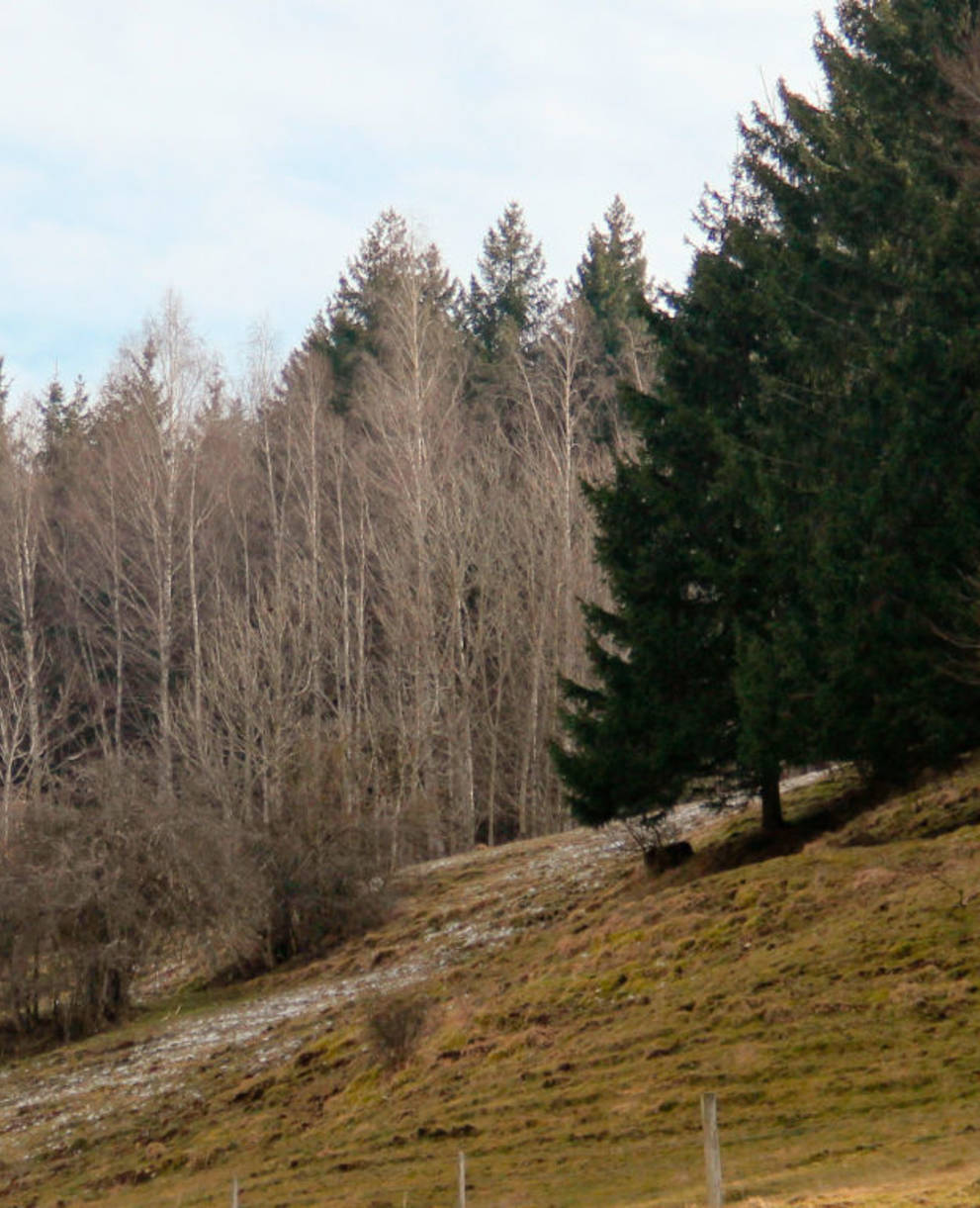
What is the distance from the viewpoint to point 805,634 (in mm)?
21281

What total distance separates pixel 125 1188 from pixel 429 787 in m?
29.9

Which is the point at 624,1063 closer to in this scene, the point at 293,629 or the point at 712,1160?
the point at 712,1160

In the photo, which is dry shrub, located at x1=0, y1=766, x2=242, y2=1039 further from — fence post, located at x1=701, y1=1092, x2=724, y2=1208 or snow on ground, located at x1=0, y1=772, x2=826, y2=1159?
fence post, located at x1=701, y1=1092, x2=724, y2=1208

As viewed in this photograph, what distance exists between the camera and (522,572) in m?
53.6

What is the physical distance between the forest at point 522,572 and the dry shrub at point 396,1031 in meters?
5.86

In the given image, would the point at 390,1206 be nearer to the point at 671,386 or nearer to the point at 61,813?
the point at 671,386

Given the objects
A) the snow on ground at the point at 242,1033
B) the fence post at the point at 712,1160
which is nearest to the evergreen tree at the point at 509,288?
the snow on ground at the point at 242,1033

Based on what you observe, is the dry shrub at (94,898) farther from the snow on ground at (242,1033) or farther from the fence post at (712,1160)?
the fence post at (712,1160)

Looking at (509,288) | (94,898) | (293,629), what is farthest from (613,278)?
(94,898)

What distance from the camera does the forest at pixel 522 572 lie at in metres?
20.1

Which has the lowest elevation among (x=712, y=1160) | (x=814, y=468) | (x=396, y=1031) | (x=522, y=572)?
(x=396, y=1031)

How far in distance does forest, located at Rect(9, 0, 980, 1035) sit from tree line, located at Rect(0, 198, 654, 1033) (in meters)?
0.14

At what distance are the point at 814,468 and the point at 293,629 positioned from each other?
1185 inches

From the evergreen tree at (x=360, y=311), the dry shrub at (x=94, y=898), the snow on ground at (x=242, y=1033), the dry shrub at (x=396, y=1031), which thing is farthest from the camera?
the evergreen tree at (x=360, y=311)
